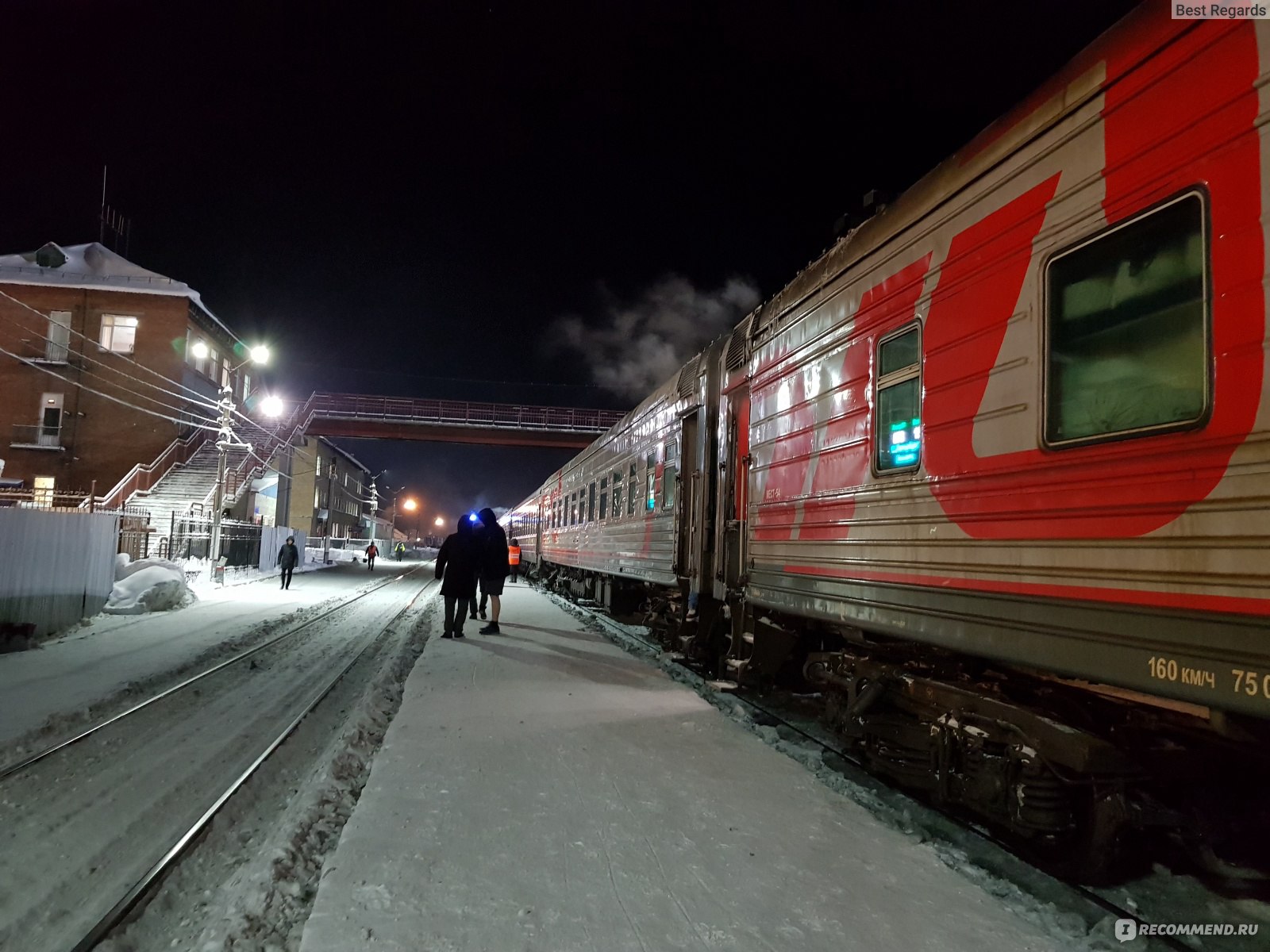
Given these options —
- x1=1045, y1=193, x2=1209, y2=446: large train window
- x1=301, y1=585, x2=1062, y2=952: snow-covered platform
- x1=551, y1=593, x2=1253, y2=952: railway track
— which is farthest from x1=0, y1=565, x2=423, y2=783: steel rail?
x1=1045, y1=193, x2=1209, y2=446: large train window

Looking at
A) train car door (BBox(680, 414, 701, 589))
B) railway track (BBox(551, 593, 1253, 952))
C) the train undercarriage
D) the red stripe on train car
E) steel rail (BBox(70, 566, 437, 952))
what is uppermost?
train car door (BBox(680, 414, 701, 589))

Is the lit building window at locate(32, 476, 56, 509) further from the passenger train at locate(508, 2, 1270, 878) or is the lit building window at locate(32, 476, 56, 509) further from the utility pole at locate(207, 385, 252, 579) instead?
the passenger train at locate(508, 2, 1270, 878)

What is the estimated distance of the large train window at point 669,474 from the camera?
9.23m

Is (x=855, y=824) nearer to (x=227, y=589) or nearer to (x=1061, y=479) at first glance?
(x=1061, y=479)

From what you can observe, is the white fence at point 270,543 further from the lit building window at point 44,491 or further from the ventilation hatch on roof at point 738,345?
the ventilation hatch on roof at point 738,345

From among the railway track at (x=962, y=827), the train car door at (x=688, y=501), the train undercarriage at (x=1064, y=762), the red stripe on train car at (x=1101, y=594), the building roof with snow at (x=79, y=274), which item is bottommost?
the railway track at (x=962, y=827)

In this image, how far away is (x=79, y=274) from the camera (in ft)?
100

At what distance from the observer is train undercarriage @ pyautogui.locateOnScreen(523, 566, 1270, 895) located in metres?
3.13

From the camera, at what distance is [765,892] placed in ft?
10.2

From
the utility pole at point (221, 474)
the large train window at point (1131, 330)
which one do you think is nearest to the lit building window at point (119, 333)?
the utility pole at point (221, 474)

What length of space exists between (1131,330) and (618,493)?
34.9 ft

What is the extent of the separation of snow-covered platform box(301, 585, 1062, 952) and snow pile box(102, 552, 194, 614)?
1169cm

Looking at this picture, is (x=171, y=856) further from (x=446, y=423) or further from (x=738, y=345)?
(x=446, y=423)

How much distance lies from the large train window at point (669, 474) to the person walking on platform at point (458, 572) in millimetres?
3460
